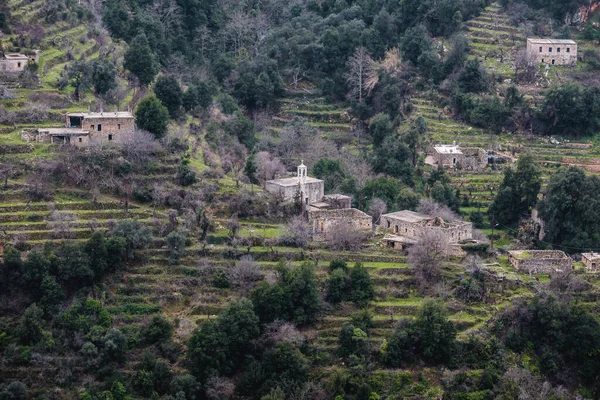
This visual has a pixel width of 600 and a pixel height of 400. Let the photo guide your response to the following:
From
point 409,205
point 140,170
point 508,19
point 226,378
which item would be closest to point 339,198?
point 409,205

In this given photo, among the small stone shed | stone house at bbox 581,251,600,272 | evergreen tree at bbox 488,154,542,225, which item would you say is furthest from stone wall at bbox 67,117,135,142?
stone house at bbox 581,251,600,272

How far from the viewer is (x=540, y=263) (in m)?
51.7

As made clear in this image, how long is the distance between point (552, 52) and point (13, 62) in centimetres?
3100

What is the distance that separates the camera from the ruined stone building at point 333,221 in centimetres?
5247

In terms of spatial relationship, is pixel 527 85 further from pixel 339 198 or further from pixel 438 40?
pixel 339 198

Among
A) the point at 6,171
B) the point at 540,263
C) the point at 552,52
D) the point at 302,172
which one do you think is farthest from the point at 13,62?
the point at 552,52

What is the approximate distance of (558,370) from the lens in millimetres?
47812

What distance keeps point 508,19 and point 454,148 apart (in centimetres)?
1457

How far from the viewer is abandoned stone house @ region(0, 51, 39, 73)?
2319 inches

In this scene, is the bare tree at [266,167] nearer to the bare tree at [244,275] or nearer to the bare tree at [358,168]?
the bare tree at [358,168]

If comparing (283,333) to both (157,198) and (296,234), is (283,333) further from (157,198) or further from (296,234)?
(157,198)

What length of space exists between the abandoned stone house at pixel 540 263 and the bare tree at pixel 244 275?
11.2 m

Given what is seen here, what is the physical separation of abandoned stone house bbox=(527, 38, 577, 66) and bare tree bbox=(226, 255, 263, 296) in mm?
28626

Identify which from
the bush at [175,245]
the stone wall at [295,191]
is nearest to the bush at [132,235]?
the bush at [175,245]
